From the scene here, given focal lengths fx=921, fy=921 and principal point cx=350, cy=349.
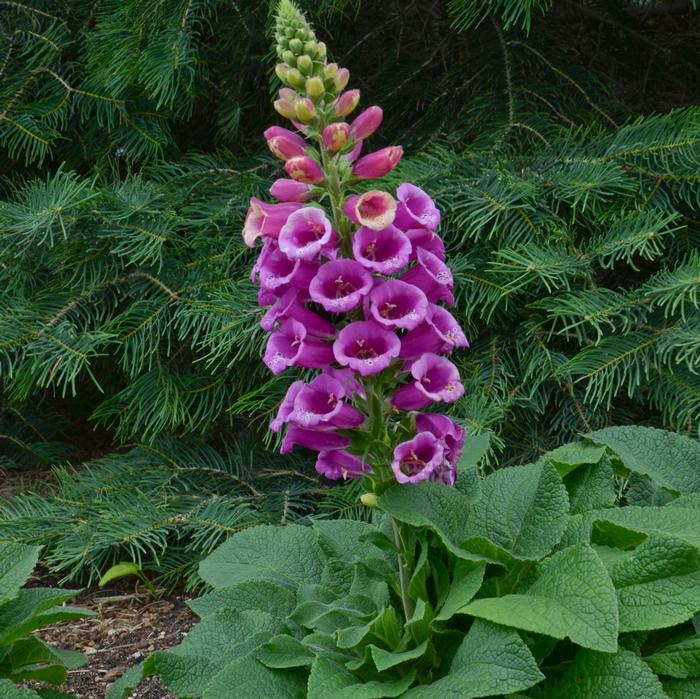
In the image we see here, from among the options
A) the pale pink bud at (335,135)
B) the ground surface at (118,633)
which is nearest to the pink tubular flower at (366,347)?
the pale pink bud at (335,135)

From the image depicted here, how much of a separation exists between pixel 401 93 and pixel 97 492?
1.37 meters

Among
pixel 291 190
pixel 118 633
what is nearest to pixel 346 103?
pixel 291 190

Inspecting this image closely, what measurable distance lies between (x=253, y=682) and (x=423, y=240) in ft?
2.15

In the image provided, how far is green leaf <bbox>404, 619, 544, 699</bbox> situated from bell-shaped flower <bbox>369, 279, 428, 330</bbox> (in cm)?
42

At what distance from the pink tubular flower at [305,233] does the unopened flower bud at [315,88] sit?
16cm

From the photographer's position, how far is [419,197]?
4.02 feet

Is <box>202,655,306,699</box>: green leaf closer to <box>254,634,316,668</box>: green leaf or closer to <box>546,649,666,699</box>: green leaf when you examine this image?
<box>254,634,316,668</box>: green leaf

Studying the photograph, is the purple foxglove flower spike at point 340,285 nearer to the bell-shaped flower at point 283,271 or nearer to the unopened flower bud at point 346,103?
the bell-shaped flower at point 283,271

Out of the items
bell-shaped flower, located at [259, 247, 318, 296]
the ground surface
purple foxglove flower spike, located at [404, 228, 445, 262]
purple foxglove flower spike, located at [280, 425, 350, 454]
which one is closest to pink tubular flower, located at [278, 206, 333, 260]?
bell-shaped flower, located at [259, 247, 318, 296]

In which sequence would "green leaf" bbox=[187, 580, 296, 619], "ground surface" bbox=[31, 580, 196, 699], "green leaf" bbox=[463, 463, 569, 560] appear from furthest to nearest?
1. "ground surface" bbox=[31, 580, 196, 699]
2. "green leaf" bbox=[187, 580, 296, 619]
3. "green leaf" bbox=[463, 463, 569, 560]

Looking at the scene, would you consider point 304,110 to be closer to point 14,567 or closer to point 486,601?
point 486,601

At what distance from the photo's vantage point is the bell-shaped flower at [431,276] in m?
1.22

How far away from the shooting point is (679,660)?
126cm

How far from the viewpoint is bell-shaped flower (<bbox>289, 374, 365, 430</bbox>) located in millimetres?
1196
